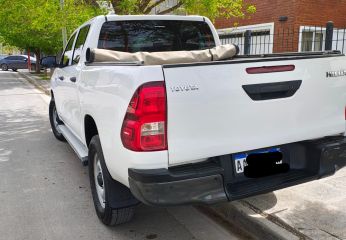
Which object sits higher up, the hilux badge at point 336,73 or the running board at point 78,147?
the hilux badge at point 336,73

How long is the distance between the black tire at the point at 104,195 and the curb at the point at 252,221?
93cm

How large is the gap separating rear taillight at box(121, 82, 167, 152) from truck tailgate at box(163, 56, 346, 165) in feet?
0.17

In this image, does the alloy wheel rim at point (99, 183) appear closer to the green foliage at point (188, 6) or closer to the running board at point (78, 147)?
the running board at point (78, 147)

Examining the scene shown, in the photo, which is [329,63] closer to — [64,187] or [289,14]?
[64,187]

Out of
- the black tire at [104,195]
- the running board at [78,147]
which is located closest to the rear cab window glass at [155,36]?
the running board at [78,147]

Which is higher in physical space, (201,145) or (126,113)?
(126,113)

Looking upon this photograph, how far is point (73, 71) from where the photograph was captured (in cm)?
466

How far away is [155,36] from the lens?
4.65 metres

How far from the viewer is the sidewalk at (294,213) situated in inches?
129

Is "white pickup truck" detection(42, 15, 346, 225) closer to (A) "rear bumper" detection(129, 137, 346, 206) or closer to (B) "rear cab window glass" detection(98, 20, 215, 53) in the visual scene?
(A) "rear bumper" detection(129, 137, 346, 206)

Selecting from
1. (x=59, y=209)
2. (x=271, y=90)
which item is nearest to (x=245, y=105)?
(x=271, y=90)

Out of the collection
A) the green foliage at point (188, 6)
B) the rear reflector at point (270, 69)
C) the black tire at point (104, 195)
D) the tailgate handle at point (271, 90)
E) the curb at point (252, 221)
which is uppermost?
the green foliage at point (188, 6)

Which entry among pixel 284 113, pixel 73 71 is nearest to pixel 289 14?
pixel 73 71

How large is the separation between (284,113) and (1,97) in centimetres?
1382
